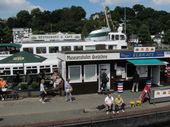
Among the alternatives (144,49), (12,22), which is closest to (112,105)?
(144,49)

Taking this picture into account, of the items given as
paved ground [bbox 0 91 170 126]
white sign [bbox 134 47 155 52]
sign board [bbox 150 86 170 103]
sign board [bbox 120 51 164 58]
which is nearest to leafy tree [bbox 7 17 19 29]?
sign board [bbox 120 51 164 58]

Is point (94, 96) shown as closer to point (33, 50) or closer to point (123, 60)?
point (123, 60)

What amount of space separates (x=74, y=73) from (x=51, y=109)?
462cm

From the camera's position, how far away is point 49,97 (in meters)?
22.2

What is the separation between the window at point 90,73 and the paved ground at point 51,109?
119cm

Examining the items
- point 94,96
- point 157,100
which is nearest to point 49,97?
point 94,96

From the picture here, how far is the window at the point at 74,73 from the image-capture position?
22972 mm

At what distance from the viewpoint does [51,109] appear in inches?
749

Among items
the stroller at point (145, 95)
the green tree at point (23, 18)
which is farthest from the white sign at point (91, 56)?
the green tree at point (23, 18)

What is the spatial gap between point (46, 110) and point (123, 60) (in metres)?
7.92

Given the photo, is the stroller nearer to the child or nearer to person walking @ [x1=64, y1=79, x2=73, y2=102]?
person walking @ [x1=64, y1=79, x2=73, y2=102]

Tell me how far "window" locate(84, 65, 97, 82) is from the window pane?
50cm

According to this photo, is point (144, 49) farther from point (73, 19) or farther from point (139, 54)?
point (73, 19)

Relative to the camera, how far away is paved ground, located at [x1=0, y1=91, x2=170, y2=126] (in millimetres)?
16797
